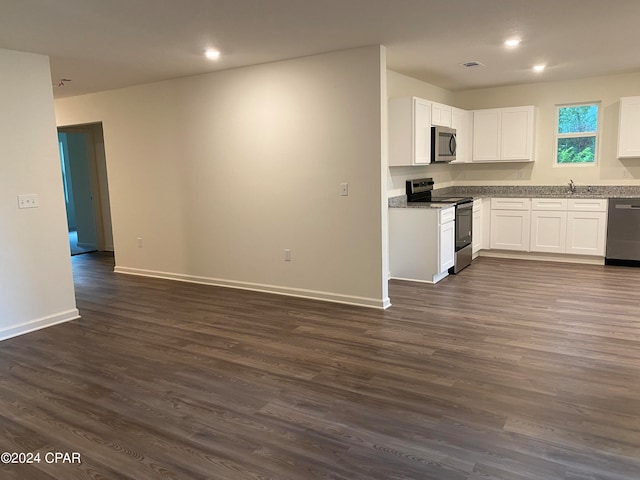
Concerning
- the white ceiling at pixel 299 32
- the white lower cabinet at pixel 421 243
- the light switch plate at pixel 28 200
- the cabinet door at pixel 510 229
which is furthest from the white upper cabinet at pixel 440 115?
the light switch plate at pixel 28 200

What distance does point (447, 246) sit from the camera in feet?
18.5

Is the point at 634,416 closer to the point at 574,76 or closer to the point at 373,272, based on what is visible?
the point at 373,272

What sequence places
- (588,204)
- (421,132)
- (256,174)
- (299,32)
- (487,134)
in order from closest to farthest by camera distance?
1. (299,32)
2. (256,174)
3. (421,132)
4. (588,204)
5. (487,134)

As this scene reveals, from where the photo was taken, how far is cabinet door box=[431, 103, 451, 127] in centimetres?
588

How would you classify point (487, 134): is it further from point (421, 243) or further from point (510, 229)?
point (421, 243)

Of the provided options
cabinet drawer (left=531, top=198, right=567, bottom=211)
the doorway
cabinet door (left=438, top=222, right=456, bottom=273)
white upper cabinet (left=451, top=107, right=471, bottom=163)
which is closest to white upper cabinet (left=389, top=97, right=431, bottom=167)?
cabinet door (left=438, top=222, right=456, bottom=273)

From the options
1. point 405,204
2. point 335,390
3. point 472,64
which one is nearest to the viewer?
point 335,390

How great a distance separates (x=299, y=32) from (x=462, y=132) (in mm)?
3767

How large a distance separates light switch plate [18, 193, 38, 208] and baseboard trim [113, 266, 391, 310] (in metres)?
2.10

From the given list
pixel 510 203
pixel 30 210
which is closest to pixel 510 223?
pixel 510 203

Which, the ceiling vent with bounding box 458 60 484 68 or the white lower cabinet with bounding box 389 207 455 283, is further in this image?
the white lower cabinet with bounding box 389 207 455 283

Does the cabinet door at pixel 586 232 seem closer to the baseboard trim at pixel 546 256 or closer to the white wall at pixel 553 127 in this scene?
the baseboard trim at pixel 546 256

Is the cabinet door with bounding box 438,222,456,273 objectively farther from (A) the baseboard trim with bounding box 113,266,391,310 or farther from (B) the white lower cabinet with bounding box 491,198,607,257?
(B) the white lower cabinet with bounding box 491,198,607,257

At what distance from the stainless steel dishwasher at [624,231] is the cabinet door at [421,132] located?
255cm
